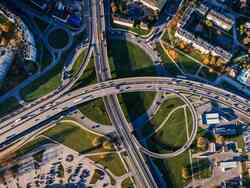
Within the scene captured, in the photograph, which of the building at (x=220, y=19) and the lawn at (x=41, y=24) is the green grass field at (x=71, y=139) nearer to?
the lawn at (x=41, y=24)

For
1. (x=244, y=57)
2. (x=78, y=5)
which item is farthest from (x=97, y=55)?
(x=244, y=57)

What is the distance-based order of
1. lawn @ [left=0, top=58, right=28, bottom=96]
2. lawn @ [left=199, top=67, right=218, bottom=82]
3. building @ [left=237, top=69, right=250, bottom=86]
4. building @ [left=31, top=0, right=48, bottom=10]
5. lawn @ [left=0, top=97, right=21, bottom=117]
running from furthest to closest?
building @ [left=237, top=69, right=250, bottom=86], lawn @ [left=199, top=67, right=218, bottom=82], building @ [left=31, top=0, right=48, bottom=10], lawn @ [left=0, top=58, right=28, bottom=96], lawn @ [left=0, top=97, right=21, bottom=117]

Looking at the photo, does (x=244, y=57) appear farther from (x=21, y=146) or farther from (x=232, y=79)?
(x=21, y=146)

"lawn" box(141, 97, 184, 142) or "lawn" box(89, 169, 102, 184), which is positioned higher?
"lawn" box(141, 97, 184, 142)

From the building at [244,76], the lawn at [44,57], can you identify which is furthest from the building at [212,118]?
the lawn at [44,57]

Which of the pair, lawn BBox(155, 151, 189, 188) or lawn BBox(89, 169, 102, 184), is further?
lawn BBox(155, 151, 189, 188)

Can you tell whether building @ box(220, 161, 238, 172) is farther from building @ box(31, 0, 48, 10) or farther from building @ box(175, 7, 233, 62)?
building @ box(31, 0, 48, 10)

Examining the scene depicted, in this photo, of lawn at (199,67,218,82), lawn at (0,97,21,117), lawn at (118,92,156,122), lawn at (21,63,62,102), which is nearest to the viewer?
lawn at (0,97,21,117)

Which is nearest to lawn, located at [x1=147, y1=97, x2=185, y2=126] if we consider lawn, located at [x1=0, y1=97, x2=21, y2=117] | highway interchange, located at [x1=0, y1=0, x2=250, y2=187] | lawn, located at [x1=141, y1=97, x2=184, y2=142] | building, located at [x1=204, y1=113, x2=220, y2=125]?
lawn, located at [x1=141, y1=97, x2=184, y2=142]
